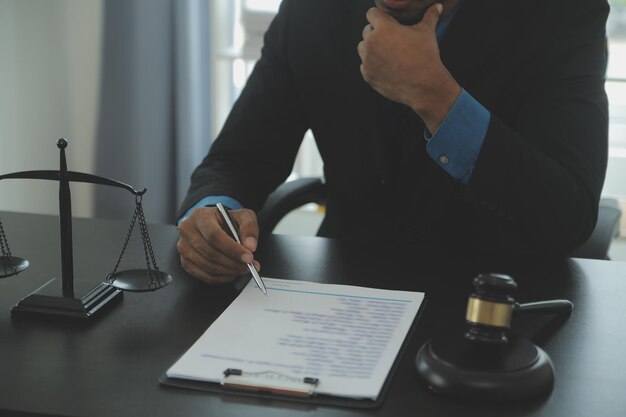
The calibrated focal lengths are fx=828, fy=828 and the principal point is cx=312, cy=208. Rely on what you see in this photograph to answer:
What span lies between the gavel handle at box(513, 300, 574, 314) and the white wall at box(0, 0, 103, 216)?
2306 mm

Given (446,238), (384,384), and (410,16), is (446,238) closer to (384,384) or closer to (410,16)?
(410,16)

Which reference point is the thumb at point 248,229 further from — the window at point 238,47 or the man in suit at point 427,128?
the window at point 238,47

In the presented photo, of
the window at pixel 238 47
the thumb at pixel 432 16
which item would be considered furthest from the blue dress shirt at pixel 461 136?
the window at pixel 238 47

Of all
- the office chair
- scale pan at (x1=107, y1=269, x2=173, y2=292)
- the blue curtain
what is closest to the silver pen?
scale pan at (x1=107, y1=269, x2=173, y2=292)

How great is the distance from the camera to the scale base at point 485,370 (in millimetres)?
831

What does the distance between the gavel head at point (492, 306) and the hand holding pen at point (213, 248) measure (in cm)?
39

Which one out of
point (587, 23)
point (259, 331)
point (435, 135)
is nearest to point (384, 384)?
point (259, 331)

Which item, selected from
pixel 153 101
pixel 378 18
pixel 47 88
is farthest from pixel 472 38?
pixel 47 88

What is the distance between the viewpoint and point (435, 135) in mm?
1380

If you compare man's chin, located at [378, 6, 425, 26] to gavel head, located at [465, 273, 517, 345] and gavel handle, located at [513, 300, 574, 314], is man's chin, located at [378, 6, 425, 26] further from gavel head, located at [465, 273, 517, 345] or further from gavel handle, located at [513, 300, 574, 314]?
gavel head, located at [465, 273, 517, 345]

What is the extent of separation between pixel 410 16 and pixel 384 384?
0.89 metres

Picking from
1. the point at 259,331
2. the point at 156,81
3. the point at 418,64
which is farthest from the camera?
the point at 156,81

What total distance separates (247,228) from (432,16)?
52 cm

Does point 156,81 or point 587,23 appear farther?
point 156,81
